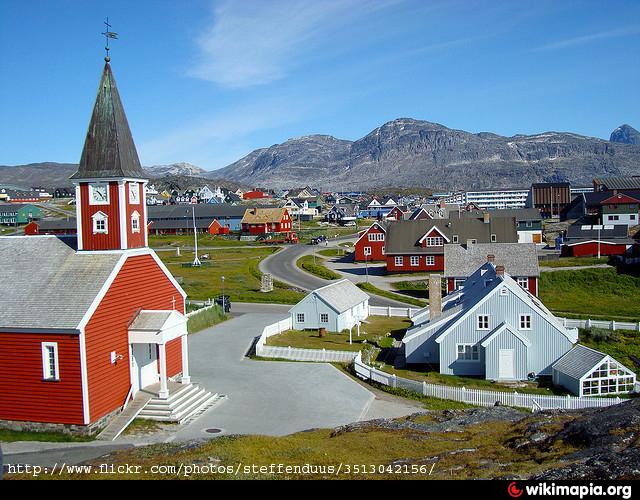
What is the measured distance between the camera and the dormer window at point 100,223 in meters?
22.4

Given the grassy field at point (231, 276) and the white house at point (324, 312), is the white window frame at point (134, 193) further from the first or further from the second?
the grassy field at point (231, 276)

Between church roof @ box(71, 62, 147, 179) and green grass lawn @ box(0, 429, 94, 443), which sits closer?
green grass lawn @ box(0, 429, 94, 443)

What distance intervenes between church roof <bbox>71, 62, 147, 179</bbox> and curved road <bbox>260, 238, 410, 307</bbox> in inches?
1067

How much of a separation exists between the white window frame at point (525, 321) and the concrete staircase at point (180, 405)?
538 inches

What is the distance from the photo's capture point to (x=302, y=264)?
2689 inches

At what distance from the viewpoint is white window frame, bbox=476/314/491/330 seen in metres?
27.3

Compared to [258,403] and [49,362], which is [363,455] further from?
[49,362]

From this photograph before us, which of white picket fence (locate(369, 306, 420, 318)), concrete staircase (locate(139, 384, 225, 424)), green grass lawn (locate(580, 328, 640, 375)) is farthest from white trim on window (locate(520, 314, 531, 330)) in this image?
white picket fence (locate(369, 306, 420, 318))

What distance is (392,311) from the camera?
42.3 meters

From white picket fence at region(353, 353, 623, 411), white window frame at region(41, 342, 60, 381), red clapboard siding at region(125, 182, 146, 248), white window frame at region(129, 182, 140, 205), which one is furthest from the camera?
white window frame at region(129, 182, 140, 205)

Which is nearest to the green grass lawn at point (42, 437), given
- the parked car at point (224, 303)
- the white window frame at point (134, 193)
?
the white window frame at point (134, 193)

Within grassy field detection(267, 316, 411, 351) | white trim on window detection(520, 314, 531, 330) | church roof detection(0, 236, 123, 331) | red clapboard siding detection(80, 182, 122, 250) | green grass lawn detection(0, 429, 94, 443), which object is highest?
red clapboard siding detection(80, 182, 122, 250)

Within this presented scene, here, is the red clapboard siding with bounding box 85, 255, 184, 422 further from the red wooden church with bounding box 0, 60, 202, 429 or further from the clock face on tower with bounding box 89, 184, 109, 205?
the clock face on tower with bounding box 89, 184, 109, 205
